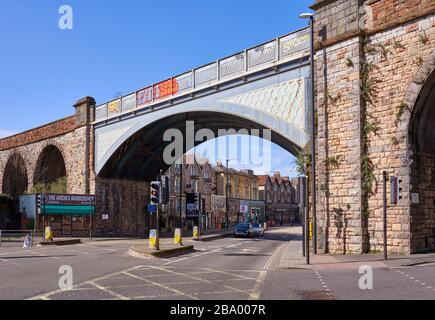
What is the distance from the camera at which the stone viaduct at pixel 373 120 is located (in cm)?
1788

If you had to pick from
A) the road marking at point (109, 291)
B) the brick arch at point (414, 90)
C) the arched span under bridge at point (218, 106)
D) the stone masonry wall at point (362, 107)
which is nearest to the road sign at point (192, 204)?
the arched span under bridge at point (218, 106)

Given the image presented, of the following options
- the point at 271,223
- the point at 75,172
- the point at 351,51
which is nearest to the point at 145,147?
the point at 75,172

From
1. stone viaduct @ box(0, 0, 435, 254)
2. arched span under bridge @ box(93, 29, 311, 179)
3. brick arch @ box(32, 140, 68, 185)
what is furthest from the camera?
brick arch @ box(32, 140, 68, 185)

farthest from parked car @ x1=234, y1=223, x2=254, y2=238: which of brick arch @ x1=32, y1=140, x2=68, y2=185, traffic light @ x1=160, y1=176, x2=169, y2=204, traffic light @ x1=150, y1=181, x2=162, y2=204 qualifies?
traffic light @ x1=150, y1=181, x2=162, y2=204

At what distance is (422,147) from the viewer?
61.6 feet

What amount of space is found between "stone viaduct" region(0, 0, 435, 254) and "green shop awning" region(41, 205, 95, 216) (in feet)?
82.5

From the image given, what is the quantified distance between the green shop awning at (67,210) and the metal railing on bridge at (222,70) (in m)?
8.26

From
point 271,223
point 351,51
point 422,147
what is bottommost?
point 271,223

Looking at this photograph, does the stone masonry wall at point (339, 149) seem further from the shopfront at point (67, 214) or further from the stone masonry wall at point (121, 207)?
the stone masonry wall at point (121, 207)

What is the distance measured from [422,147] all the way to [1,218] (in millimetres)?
40265

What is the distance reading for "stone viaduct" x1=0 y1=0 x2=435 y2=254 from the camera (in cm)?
1788

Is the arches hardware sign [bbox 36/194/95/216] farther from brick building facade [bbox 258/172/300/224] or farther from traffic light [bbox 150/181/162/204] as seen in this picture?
brick building facade [bbox 258/172/300/224]
